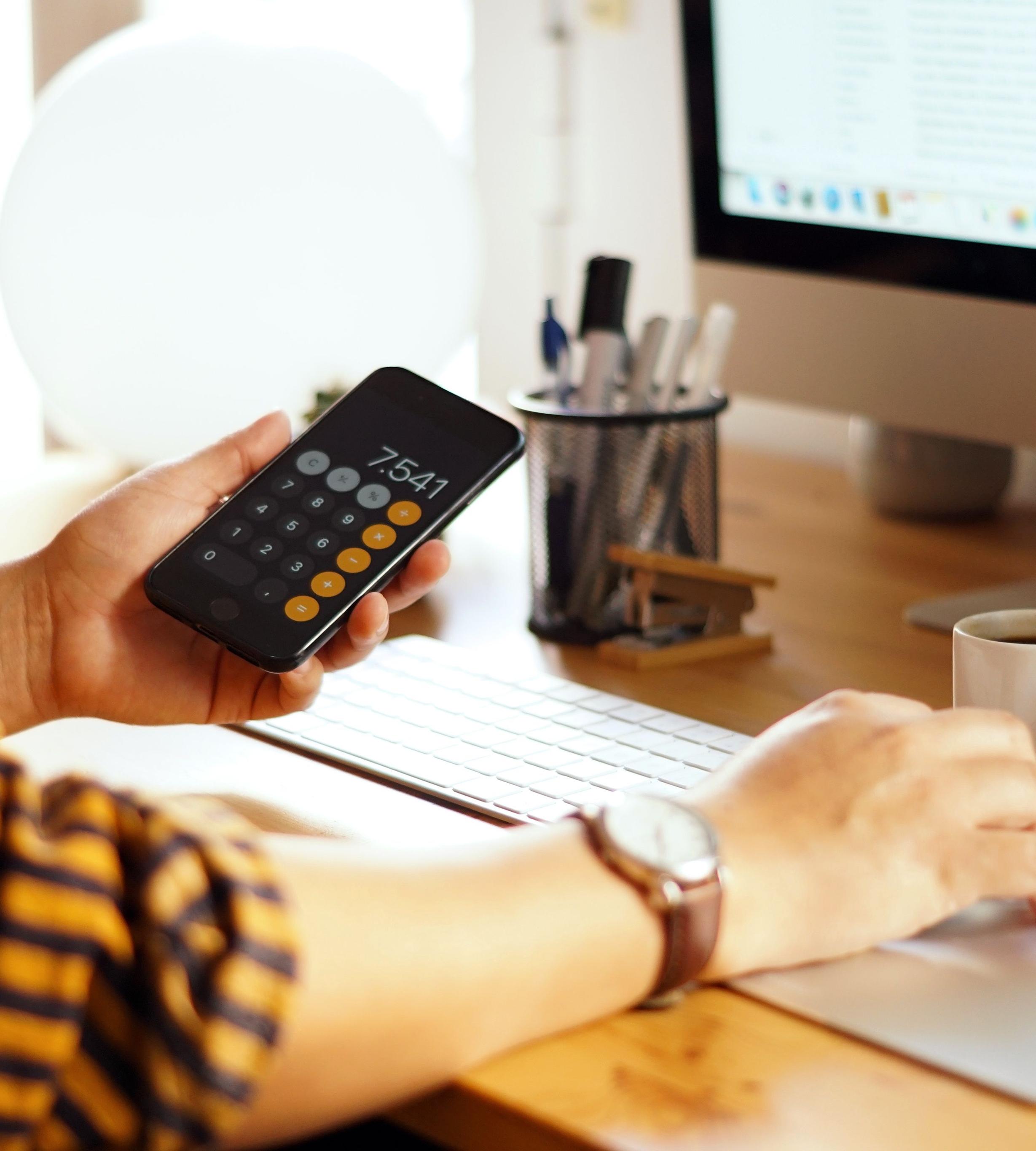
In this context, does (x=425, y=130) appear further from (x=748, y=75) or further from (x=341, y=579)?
(x=341, y=579)

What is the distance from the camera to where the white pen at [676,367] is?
84cm

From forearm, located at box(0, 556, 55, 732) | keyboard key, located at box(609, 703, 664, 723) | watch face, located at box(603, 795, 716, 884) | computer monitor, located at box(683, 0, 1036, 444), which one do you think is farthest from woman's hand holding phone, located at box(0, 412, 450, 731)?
computer monitor, located at box(683, 0, 1036, 444)

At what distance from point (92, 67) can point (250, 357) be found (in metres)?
0.22

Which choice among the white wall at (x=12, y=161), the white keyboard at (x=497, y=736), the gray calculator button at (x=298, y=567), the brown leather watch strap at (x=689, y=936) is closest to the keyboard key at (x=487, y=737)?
the white keyboard at (x=497, y=736)

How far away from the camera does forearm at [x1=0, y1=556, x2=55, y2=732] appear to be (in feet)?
2.15

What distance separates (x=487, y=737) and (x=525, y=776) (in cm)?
5

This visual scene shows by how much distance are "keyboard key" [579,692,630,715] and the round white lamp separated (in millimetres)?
382

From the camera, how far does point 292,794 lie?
597mm

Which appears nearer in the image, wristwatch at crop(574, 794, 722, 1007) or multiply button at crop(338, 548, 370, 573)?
wristwatch at crop(574, 794, 722, 1007)

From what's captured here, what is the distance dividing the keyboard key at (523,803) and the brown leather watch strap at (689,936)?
13 cm

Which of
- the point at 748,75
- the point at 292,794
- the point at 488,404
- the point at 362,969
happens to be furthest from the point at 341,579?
the point at 488,404

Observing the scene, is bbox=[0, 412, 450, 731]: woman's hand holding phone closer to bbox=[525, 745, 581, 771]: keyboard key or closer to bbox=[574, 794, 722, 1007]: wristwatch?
bbox=[525, 745, 581, 771]: keyboard key

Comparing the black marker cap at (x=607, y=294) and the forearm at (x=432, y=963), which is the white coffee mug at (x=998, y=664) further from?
the black marker cap at (x=607, y=294)

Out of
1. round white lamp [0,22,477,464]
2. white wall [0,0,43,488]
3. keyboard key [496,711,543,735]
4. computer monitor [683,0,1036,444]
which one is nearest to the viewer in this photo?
keyboard key [496,711,543,735]
